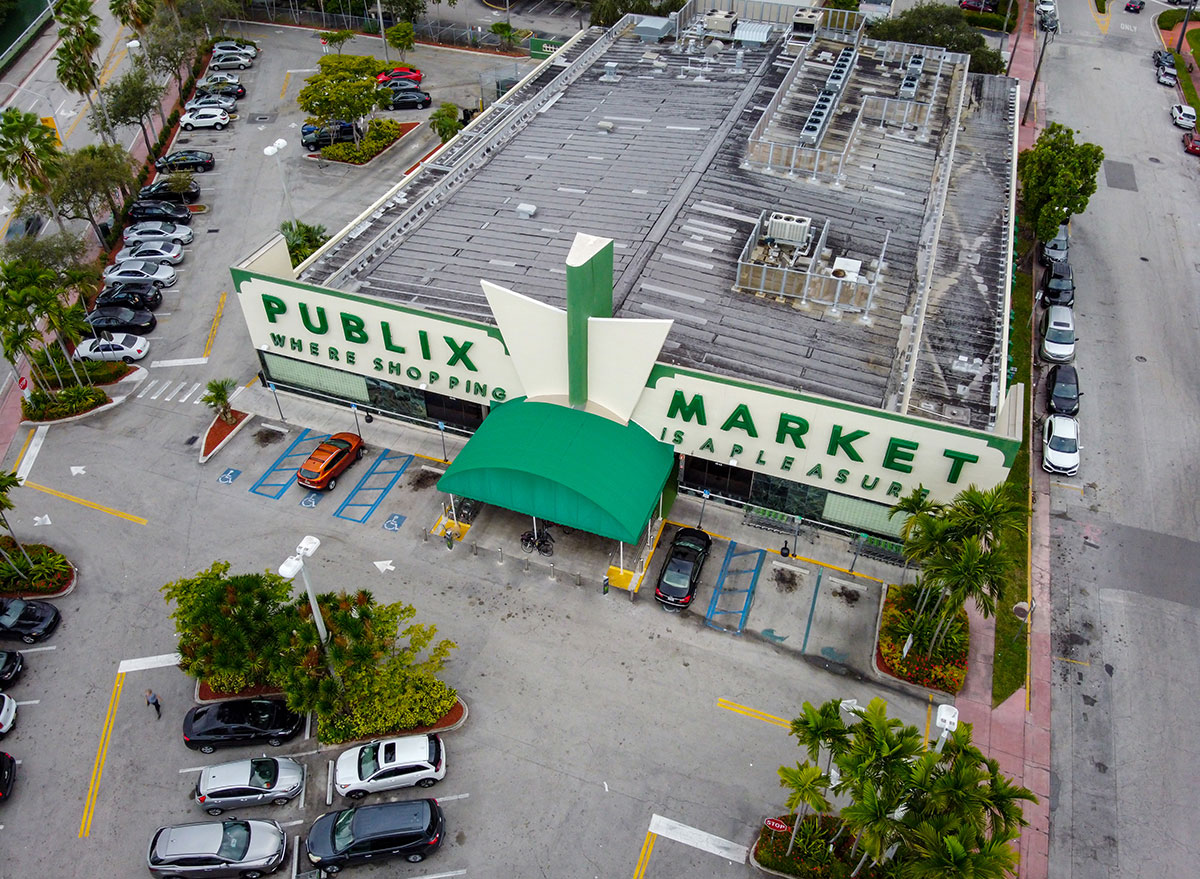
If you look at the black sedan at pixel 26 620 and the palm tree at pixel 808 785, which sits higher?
the palm tree at pixel 808 785

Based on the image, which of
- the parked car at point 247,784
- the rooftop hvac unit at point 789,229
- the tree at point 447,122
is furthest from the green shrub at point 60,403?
the rooftop hvac unit at point 789,229

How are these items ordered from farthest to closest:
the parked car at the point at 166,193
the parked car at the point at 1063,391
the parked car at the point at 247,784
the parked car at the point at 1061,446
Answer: the parked car at the point at 166,193 < the parked car at the point at 1063,391 < the parked car at the point at 1061,446 < the parked car at the point at 247,784

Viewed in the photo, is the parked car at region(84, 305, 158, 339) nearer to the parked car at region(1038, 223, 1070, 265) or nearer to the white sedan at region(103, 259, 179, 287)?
the white sedan at region(103, 259, 179, 287)


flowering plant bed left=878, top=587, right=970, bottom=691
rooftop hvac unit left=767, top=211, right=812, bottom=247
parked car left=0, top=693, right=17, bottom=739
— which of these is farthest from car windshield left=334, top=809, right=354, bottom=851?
rooftop hvac unit left=767, top=211, right=812, bottom=247

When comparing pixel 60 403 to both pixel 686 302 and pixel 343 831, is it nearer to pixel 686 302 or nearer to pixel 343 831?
pixel 343 831

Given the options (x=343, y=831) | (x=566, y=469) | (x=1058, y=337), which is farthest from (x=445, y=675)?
(x=1058, y=337)

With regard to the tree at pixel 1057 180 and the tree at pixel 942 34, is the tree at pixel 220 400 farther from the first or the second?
the tree at pixel 942 34

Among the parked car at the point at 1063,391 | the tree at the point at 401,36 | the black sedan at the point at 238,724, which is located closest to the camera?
the black sedan at the point at 238,724
